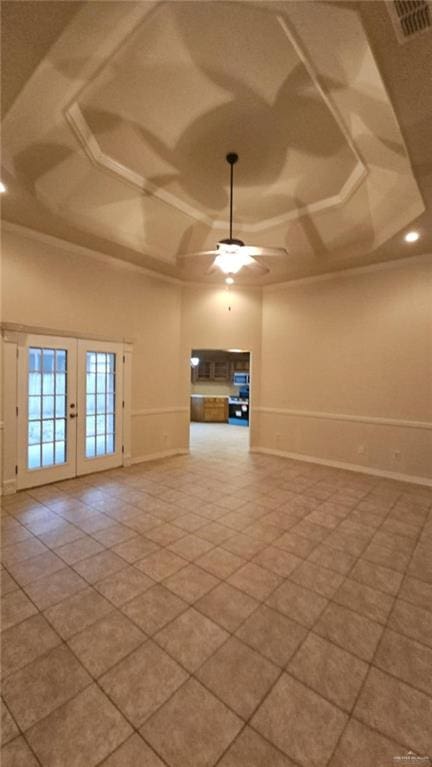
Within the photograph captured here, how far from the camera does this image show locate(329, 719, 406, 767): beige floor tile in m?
1.28

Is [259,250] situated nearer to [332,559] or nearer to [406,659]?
[332,559]

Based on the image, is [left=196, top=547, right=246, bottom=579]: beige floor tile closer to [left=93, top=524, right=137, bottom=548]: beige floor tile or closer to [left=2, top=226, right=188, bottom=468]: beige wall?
[left=93, top=524, right=137, bottom=548]: beige floor tile

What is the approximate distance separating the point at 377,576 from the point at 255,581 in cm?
97

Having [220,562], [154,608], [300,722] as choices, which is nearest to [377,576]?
[220,562]

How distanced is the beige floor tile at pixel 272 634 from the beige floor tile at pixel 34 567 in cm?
156

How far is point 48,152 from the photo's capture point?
284 centimetres

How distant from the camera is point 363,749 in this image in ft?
4.36

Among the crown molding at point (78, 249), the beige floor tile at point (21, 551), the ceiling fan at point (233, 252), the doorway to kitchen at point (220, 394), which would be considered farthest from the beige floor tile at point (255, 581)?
the doorway to kitchen at point (220, 394)

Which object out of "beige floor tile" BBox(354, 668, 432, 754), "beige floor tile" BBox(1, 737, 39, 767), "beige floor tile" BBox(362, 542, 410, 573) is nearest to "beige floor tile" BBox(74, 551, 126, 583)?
"beige floor tile" BBox(1, 737, 39, 767)

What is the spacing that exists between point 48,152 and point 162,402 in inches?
152

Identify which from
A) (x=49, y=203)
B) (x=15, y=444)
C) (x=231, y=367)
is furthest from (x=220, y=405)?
(x=49, y=203)

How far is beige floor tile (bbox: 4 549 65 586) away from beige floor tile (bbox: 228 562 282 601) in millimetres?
1413

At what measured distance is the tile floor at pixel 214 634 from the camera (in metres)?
1.36

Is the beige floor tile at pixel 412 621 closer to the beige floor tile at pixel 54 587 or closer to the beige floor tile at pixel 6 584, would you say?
the beige floor tile at pixel 54 587
